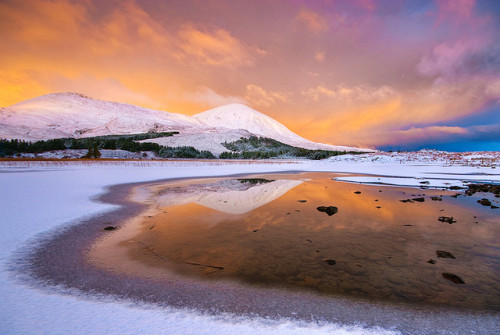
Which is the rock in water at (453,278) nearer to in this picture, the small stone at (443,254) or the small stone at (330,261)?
the small stone at (443,254)

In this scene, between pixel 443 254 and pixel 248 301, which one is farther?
pixel 443 254

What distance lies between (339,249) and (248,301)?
3405 millimetres

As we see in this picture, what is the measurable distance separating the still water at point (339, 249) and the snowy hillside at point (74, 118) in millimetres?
110903

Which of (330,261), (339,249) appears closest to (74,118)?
(339,249)

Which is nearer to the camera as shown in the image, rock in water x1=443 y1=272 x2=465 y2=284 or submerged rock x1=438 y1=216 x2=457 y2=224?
rock in water x1=443 y1=272 x2=465 y2=284

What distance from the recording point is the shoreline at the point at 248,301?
3.53 m

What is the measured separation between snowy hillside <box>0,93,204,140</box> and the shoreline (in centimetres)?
11167

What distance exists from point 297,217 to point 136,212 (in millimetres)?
6816

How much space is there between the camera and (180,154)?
7081cm

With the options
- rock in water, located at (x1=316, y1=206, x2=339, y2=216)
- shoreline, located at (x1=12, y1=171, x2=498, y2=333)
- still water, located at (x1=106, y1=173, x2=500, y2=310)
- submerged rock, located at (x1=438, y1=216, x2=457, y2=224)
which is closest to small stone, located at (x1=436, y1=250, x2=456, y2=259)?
still water, located at (x1=106, y1=173, x2=500, y2=310)

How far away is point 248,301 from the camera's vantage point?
13.0 ft

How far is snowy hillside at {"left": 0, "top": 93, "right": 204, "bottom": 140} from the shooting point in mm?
103188

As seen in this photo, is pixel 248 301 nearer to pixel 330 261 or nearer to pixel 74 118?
pixel 330 261

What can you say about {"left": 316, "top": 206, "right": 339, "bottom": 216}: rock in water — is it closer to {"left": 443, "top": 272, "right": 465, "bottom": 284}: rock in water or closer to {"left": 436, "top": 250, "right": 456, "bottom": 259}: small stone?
{"left": 436, "top": 250, "right": 456, "bottom": 259}: small stone
